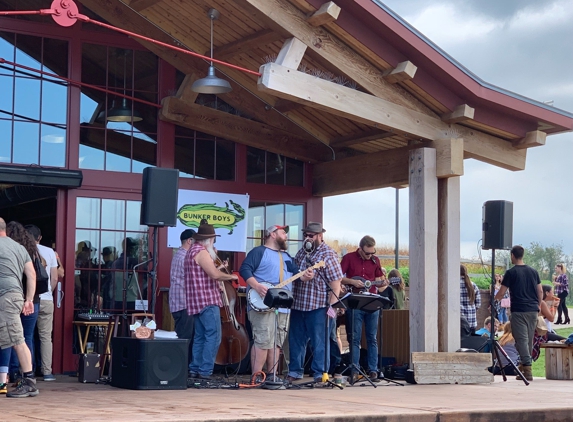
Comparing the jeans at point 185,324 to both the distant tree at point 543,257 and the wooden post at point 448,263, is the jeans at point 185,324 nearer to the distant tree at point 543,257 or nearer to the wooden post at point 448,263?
the wooden post at point 448,263

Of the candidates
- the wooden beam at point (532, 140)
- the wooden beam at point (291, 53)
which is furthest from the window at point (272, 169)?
the wooden beam at point (291, 53)

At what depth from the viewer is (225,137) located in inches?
451

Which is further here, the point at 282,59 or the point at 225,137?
the point at 225,137

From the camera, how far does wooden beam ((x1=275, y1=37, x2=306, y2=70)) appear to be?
8.77 m

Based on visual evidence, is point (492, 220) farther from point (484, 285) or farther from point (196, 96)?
point (484, 285)

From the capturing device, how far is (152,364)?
8141 mm

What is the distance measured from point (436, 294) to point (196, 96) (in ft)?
12.8

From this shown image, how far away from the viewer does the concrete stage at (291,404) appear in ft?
19.9

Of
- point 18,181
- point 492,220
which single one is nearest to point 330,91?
point 492,220

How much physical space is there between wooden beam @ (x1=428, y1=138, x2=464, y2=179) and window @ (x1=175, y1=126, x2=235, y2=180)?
2.94 meters

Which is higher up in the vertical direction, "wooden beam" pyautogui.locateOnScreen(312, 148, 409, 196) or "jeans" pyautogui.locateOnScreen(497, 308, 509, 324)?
"wooden beam" pyautogui.locateOnScreen(312, 148, 409, 196)

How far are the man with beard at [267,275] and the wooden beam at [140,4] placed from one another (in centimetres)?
308

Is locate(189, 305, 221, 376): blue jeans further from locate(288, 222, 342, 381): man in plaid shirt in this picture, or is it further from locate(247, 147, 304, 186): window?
locate(247, 147, 304, 186): window

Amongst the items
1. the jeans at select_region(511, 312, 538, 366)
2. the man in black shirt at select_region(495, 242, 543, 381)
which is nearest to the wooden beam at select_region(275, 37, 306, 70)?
the man in black shirt at select_region(495, 242, 543, 381)
